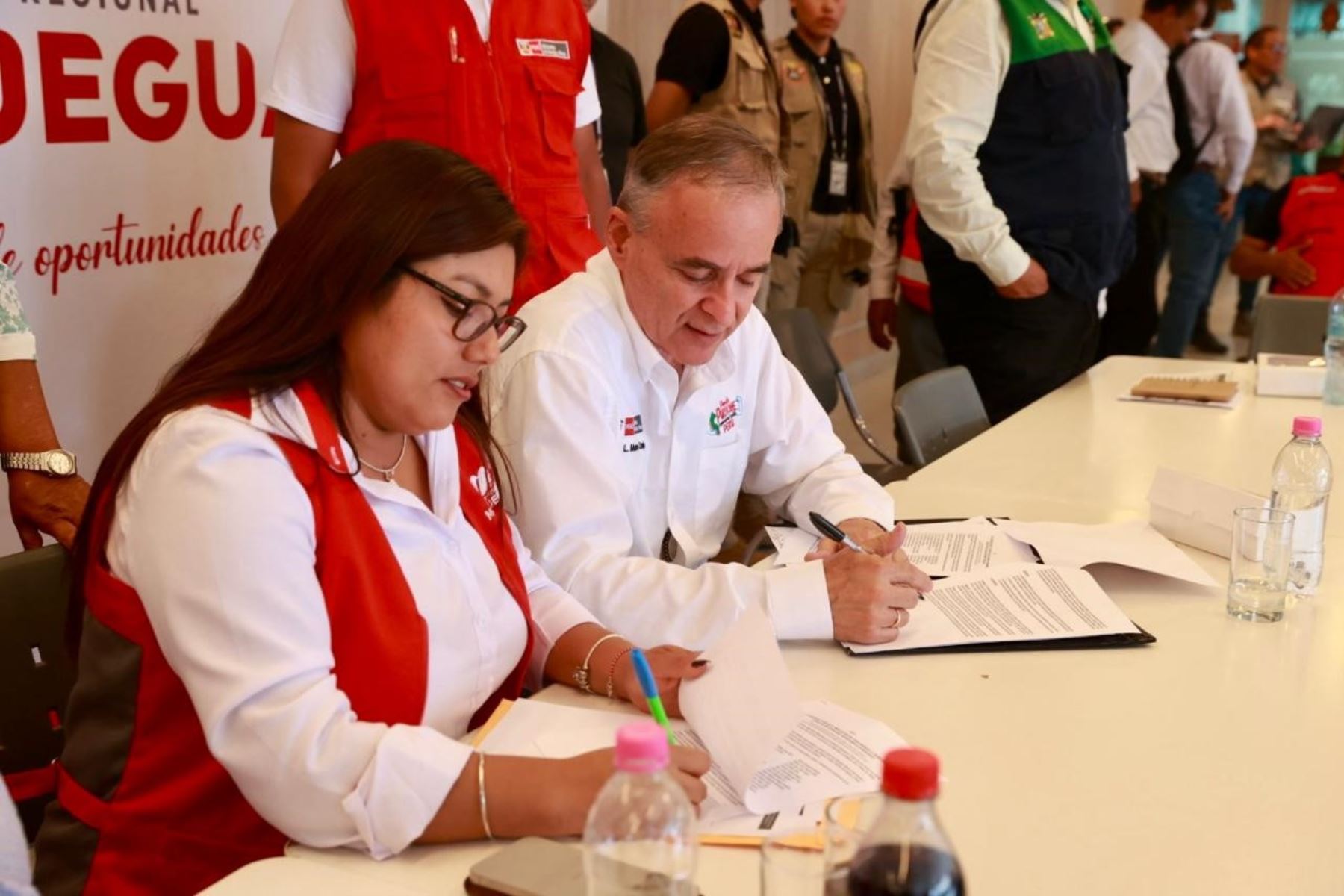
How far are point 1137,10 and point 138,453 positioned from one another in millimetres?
10500

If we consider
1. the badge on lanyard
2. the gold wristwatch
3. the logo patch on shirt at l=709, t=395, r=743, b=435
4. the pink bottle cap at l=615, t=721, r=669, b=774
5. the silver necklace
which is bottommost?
the gold wristwatch

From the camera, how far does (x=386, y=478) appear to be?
59.7 inches

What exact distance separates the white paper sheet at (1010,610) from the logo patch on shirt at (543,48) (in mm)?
1427

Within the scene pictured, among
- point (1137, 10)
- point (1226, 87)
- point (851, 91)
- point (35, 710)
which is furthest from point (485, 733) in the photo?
point (1137, 10)

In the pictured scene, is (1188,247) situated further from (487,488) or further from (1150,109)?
(487,488)

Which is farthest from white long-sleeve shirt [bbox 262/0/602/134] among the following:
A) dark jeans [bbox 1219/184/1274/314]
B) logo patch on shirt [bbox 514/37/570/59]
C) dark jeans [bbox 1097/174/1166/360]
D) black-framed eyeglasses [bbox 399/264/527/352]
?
dark jeans [bbox 1219/184/1274/314]

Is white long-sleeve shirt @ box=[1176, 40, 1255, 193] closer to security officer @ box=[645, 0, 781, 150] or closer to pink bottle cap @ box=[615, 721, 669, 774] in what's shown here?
security officer @ box=[645, 0, 781, 150]

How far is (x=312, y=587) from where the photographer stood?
1315mm

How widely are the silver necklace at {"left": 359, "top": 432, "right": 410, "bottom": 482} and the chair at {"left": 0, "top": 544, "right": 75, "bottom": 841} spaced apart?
0.37m

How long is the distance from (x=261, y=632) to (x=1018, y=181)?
2606mm

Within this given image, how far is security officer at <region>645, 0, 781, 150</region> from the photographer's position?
4.46 metres

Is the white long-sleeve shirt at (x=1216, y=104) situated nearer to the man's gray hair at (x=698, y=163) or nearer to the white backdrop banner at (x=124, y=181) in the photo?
the white backdrop banner at (x=124, y=181)

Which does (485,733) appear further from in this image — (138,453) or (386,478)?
(138,453)

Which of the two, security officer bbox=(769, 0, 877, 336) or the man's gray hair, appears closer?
the man's gray hair
